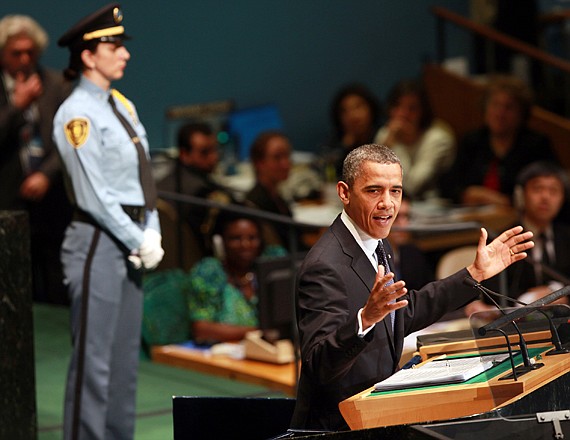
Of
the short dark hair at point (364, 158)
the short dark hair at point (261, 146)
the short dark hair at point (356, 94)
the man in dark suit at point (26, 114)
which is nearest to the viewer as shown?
the short dark hair at point (364, 158)

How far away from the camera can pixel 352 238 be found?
10.1 ft

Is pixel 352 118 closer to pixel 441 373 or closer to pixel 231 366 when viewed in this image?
pixel 231 366

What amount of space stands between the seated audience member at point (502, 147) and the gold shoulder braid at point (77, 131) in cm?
392

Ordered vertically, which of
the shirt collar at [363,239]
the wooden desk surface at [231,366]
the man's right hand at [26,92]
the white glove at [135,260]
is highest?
the man's right hand at [26,92]

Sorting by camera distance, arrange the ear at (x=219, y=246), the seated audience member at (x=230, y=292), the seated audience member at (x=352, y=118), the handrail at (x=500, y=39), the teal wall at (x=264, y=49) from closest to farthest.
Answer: the seated audience member at (x=230, y=292) → the ear at (x=219, y=246) → the seated audience member at (x=352, y=118) → the teal wall at (x=264, y=49) → the handrail at (x=500, y=39)

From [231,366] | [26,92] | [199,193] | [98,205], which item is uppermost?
[26,92]

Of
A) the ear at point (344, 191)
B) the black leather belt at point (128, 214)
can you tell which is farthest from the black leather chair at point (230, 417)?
the black leather belt at point (128, 214)

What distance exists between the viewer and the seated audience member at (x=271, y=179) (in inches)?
283

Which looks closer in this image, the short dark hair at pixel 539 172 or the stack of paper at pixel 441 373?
the stack of paper at pixel 441 373

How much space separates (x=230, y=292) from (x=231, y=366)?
0.48m

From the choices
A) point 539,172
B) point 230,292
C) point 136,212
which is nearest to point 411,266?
point 539,172

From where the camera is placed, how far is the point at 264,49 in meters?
9.47

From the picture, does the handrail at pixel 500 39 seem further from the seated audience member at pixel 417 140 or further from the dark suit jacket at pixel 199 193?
the dark suit jacket at pixel 199 193

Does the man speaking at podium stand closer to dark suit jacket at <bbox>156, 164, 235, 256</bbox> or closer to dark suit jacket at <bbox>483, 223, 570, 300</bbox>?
dark suit jacket at <bbox>483, 223, 570, 300</bbox>
